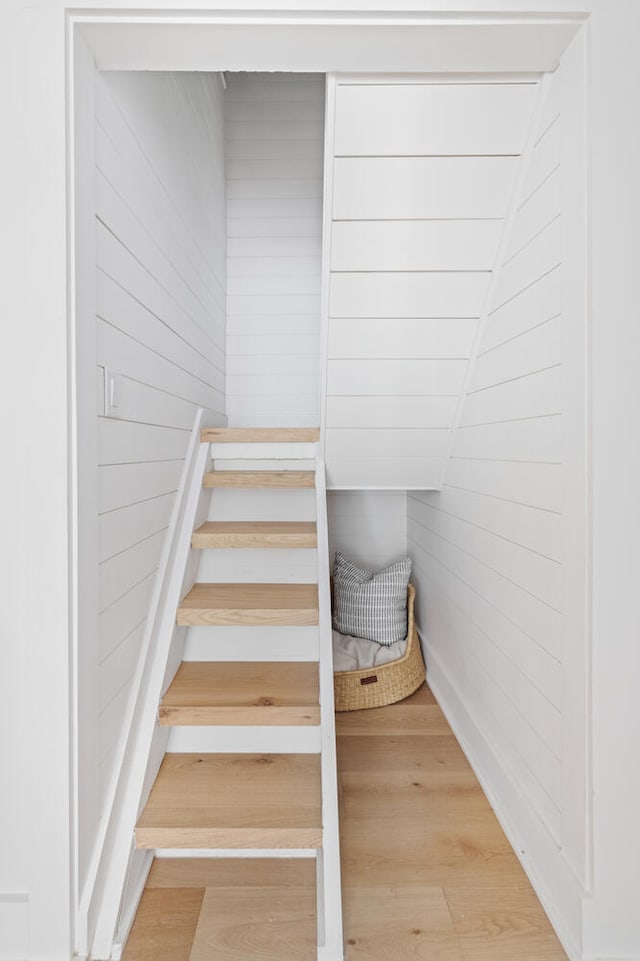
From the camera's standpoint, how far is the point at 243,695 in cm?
165

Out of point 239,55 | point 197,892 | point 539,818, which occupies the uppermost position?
point 239,55

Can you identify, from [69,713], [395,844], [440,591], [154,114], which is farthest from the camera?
[440,591]

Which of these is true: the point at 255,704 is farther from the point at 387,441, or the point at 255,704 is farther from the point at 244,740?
the point at 387,441

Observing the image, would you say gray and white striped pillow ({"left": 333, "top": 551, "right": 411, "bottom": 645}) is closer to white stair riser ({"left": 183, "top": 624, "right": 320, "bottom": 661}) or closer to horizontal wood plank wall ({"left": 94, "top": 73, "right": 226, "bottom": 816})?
white stair riser ({"left": 183, "top": 624, "right": 320, "bottom": 661})

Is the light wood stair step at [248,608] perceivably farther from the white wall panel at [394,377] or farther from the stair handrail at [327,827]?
the white wall panel at [394,377]

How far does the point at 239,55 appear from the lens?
3.96 feet

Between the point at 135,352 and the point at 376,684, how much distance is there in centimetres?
164

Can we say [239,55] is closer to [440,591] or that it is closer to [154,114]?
[154,114]

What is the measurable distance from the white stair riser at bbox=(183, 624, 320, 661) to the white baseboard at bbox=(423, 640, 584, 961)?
0.63 metres

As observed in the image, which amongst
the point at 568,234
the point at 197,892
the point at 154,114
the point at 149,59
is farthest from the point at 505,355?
the point at 197,892

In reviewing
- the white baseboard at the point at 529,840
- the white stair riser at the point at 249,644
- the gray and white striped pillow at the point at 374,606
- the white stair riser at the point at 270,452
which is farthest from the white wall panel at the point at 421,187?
the gray and white striped pillow at the point at 374,606

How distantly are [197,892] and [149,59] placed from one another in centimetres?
186

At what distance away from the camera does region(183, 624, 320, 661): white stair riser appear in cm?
188

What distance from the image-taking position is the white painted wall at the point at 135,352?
130cm
